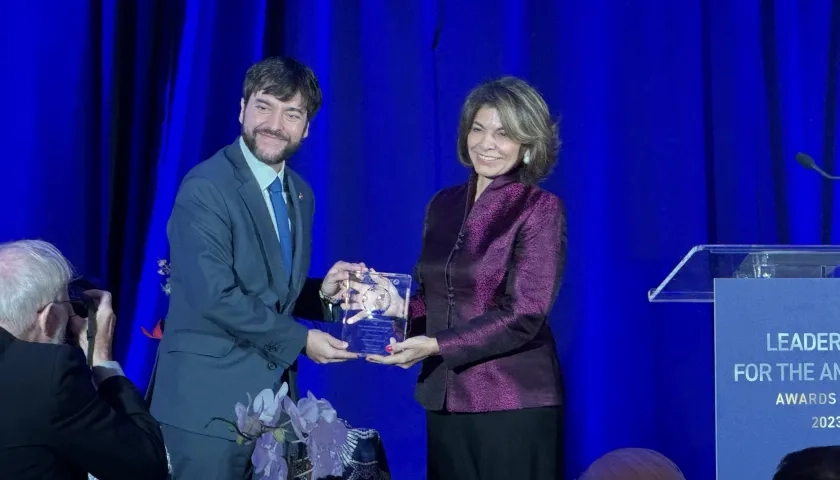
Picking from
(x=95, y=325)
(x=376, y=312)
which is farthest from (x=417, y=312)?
(x=95, y=325)

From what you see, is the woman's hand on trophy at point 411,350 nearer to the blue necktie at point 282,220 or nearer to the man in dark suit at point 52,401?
the blue necktie at point 282,220

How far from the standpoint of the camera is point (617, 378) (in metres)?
3.77

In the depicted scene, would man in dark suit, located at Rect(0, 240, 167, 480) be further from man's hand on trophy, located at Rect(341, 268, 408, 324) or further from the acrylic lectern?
the acrylic lectern

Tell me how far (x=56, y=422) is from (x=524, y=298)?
3.81 ft

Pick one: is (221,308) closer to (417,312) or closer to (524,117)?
(417,312)

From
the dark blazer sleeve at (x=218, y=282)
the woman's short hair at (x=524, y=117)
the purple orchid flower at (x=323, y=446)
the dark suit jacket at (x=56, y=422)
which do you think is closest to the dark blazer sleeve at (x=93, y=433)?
the dark suit jacket at (x=56, y=422)

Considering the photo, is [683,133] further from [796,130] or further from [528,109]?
[528,109]

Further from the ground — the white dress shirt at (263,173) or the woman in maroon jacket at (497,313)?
the white dress shirt at (263,173)

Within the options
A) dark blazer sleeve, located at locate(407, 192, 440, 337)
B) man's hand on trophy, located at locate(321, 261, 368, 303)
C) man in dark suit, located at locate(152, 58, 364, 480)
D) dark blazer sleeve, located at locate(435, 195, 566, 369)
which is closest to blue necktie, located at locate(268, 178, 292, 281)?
man in dark suit, located at locate(152, 58, 364, 480)

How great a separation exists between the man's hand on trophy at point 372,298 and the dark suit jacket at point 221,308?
6.2 inches

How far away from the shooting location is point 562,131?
3.77 m

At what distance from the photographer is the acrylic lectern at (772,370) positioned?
5.94 feet

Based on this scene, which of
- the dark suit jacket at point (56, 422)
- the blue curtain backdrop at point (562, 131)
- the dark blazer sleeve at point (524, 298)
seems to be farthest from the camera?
the blue curtain backdrop at point (562, 131)

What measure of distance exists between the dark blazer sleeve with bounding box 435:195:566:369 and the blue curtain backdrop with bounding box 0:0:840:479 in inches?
44.7
